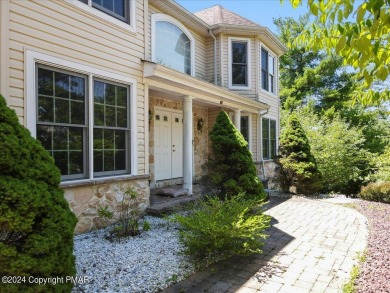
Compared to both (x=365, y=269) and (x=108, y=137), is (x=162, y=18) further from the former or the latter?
(x=365, y=269)

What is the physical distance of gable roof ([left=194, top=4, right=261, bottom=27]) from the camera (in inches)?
428

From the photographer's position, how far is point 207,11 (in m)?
12.1

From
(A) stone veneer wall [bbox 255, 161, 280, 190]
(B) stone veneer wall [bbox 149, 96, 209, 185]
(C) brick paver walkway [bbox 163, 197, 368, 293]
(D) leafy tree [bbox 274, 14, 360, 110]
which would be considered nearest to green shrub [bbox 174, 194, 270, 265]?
(C) brick paver walkway [bbox 163, 197, 368, 293]

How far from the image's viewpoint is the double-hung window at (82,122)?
4383 mm

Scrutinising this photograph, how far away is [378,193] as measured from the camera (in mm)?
8758

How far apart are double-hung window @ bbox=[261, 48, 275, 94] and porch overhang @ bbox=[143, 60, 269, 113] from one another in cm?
217

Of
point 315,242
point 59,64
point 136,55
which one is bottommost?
point 315,242

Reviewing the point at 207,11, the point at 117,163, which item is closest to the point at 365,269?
the point at 117,163

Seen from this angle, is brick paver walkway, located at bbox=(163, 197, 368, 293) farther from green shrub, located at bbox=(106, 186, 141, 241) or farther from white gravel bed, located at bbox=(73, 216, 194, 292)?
green shrub, located at bbox=(106, 186, 141, 241)

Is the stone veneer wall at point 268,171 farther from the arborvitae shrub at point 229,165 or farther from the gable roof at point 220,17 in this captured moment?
the gable roof at point 220,17

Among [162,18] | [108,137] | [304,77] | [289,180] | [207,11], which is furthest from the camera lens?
[304,77]

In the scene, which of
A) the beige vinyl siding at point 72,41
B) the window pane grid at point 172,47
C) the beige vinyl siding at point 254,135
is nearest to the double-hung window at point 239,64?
the beige vinyl siding at point 254,135

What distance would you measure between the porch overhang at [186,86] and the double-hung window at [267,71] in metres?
2.17

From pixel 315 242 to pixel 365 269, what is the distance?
1.09 m
